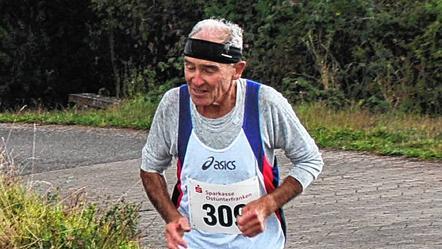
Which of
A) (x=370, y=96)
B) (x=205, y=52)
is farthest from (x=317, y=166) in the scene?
(x=370, y=96)

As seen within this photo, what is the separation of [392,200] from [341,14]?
706 centimetres

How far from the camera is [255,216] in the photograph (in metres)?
4.51

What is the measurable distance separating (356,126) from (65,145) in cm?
380

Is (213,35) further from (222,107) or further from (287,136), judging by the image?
(287,136)

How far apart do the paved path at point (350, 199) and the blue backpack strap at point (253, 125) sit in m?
3.59

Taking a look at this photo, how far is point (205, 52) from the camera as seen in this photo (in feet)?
14.9

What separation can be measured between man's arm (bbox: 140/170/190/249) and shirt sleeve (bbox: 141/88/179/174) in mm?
42

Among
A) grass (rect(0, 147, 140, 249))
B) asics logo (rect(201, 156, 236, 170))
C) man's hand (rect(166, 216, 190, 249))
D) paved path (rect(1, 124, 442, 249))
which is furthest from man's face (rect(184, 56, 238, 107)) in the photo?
paved path (rect(1, 124, 442, 249))

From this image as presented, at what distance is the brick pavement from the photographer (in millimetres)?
8383

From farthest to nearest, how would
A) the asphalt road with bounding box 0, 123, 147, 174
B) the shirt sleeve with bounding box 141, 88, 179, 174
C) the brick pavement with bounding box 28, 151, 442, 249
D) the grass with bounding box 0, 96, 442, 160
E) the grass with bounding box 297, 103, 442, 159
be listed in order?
the asphalt road with bounding box 0, 123, 147, 174
the grass with bounding box 0, 96, 442, 160
the grass with bounding box 297, 103, 442, 159
the brick pavement with bounding box 28, 151, 442, 249
the shirt sleeve with bounding box 141, 88, 179, 174

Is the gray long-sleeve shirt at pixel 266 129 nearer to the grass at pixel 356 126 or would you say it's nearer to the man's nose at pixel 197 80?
the man's nose at pixel 197 80

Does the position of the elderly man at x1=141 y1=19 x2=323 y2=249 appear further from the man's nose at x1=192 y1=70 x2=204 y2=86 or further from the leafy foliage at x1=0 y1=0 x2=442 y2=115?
the leafy foliage at x1=0 y1=0 x2=442 y2=115

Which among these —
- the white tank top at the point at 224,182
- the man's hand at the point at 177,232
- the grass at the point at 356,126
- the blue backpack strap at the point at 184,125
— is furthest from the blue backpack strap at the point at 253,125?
the grass at the point at 356,126

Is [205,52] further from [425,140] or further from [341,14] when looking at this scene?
[341,14]
